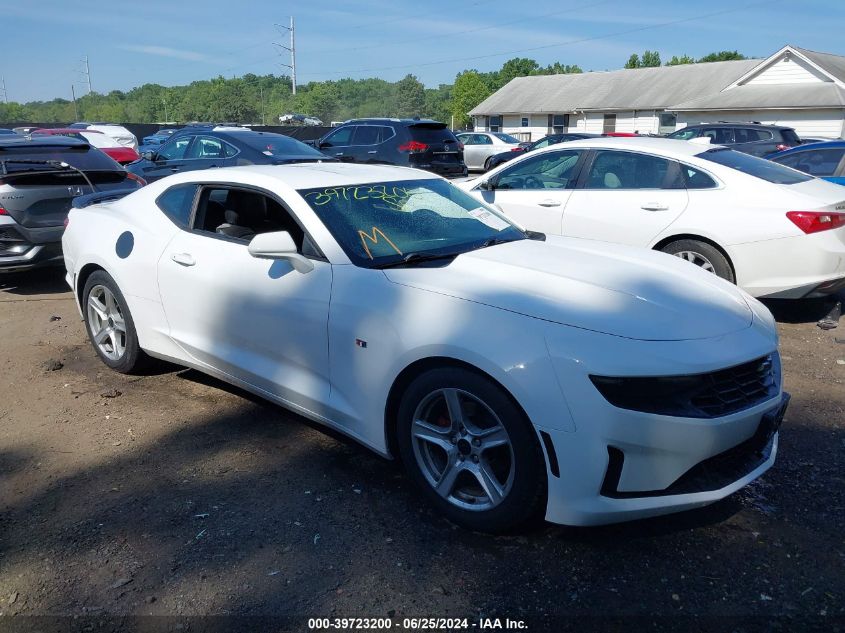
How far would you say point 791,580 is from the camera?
2.73m

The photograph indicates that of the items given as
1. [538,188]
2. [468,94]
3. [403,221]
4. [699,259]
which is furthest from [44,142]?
[468,94]

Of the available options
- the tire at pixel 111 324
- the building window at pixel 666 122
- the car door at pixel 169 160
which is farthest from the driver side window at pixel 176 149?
the building window at pixel 666 122

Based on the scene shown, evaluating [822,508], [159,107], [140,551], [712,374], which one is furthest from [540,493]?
[159,107]

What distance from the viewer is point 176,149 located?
34.3 feet

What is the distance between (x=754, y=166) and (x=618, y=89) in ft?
142

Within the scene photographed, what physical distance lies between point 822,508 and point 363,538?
2118 mm

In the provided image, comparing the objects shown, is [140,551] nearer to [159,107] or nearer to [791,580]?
[791,580]

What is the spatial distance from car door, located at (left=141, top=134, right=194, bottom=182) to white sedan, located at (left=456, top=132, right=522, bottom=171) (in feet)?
48.9

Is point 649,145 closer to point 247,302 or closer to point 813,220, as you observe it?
point 813,220

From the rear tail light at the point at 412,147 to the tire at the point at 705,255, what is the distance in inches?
349

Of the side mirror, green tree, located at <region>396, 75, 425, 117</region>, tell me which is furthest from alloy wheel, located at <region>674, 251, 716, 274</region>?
green tree, located at <region>396, 75, 425, 117</region>

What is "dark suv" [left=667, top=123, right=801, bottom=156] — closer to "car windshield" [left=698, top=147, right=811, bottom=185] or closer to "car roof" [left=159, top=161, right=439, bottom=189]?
"car windshield" [left=698, top=147, right=811, bottom=185]

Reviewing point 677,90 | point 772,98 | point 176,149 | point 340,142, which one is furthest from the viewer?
point 677,90

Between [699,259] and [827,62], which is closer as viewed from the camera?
[699,259]
